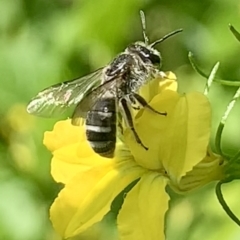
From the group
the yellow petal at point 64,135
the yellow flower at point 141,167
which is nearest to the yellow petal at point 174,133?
the yellow flower at point 141,167

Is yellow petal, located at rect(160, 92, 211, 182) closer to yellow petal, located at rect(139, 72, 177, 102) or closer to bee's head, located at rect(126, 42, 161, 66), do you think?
yellow petal, located at rect(139, 72, 177, 102)

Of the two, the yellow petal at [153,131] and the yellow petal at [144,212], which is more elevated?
the yellow petal at [153,131]

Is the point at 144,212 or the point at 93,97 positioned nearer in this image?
the point at 144,212

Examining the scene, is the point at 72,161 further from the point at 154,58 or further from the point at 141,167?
the point at 154,58

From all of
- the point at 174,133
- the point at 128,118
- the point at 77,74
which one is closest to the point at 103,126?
the point at 128,118

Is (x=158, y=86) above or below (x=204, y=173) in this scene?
above

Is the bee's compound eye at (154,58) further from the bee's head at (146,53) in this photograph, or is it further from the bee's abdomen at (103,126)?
the bee's abdomen at (103,126)
